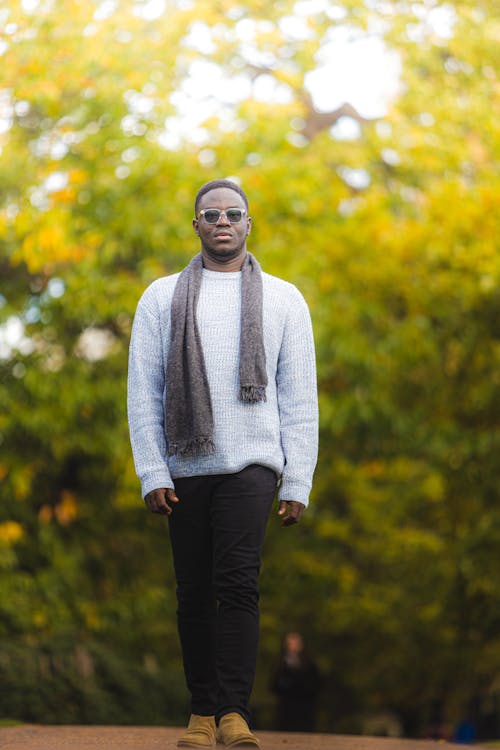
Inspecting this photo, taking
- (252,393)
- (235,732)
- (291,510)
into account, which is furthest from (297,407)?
(235,732)

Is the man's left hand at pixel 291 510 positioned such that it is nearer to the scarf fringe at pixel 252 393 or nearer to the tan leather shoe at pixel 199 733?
the scarf fringe at pixel 252 393

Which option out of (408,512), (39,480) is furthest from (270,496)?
(408,512)

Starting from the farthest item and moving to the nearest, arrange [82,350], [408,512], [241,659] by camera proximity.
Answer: [408,512]
[82,350]
[241,659]

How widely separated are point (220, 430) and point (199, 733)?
1124 millimetres

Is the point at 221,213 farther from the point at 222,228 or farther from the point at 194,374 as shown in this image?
the point at 194,374

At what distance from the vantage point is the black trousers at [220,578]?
4637 mm

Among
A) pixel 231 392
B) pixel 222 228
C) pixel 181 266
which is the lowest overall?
pixel 181 266

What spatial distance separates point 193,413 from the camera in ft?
15.4

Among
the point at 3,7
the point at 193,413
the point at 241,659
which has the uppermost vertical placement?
the point at 193,413

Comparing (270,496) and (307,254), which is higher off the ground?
(270,496)

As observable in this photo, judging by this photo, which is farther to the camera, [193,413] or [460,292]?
[460,292]

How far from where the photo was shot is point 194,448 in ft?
15.4

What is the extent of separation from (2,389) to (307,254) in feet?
12.2

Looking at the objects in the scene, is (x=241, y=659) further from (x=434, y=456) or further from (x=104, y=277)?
(x=434, y=456)
